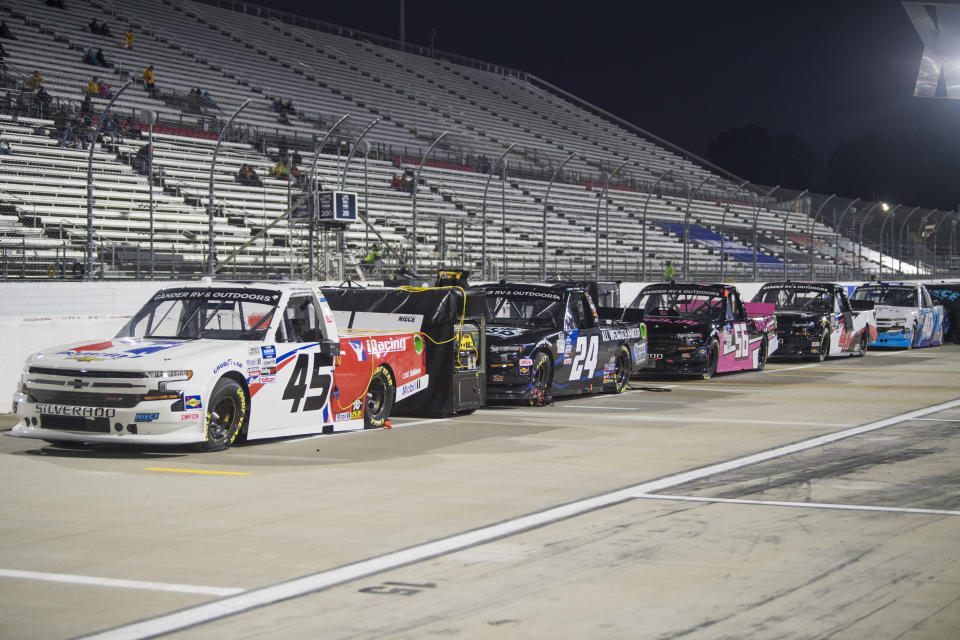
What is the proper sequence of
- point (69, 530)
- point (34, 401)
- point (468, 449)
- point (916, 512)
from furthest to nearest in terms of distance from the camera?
point (468, 449) < point (34, 401) < point (916, 512) < point (69, 530)

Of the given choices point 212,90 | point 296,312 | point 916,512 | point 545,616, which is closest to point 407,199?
point 212,90

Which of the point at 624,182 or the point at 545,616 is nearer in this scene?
the point at 545,616

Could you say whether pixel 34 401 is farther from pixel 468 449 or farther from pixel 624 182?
pixel 624 182

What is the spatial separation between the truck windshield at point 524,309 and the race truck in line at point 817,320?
9.86m

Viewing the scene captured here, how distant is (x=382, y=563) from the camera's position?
261 inches

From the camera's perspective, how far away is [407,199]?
130 feet

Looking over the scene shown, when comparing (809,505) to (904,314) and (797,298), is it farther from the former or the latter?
(904,314)

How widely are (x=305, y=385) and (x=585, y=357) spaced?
6.04m

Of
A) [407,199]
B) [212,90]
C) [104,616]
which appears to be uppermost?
[212,90]

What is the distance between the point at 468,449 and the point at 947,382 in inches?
470

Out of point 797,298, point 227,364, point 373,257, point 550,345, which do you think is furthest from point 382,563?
point 373,257

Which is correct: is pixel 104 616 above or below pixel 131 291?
below

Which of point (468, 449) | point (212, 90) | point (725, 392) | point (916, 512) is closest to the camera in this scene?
point (916, 512)

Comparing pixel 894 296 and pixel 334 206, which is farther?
pixel 894 296
